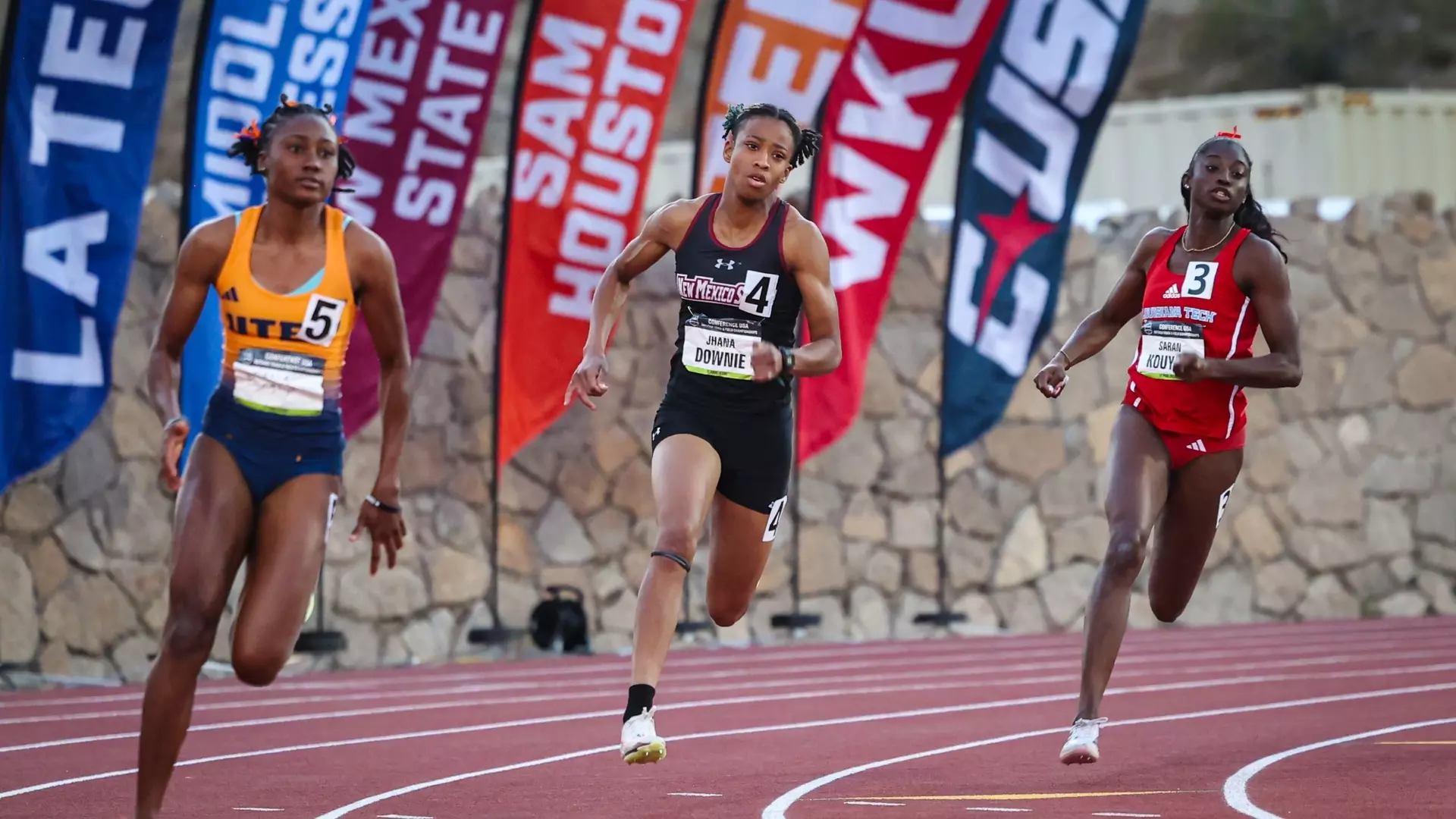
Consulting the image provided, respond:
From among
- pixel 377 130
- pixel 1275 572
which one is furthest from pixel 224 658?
pixel 1275 572

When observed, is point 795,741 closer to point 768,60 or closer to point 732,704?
point 732,704

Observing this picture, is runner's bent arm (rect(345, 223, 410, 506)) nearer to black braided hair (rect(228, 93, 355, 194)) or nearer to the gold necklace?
black braided hair (rect(228, 93, 355, 194))

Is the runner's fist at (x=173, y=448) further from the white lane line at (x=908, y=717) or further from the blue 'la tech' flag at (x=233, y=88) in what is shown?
the blue 'la tech' flag at (x=233, y=88)

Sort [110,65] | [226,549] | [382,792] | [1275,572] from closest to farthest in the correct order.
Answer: [226,549], [382,792], [110,65], [1275,572]

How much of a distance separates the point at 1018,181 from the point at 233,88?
665 cm

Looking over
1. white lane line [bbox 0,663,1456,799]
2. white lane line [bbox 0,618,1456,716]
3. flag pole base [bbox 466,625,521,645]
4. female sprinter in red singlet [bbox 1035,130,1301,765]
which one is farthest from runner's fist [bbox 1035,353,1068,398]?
flag pole base [bbox 466,625,521,645]

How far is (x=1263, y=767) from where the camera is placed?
7.95 m

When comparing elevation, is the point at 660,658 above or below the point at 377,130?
below

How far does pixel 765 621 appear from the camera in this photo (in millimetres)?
16875

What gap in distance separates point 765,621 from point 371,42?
600cm

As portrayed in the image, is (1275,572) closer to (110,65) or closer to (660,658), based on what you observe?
(110,65)

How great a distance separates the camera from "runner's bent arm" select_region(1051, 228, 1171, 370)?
799cm

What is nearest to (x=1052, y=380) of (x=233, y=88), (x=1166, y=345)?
(x=1166, y=345)

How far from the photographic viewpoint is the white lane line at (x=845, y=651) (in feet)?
41.8
